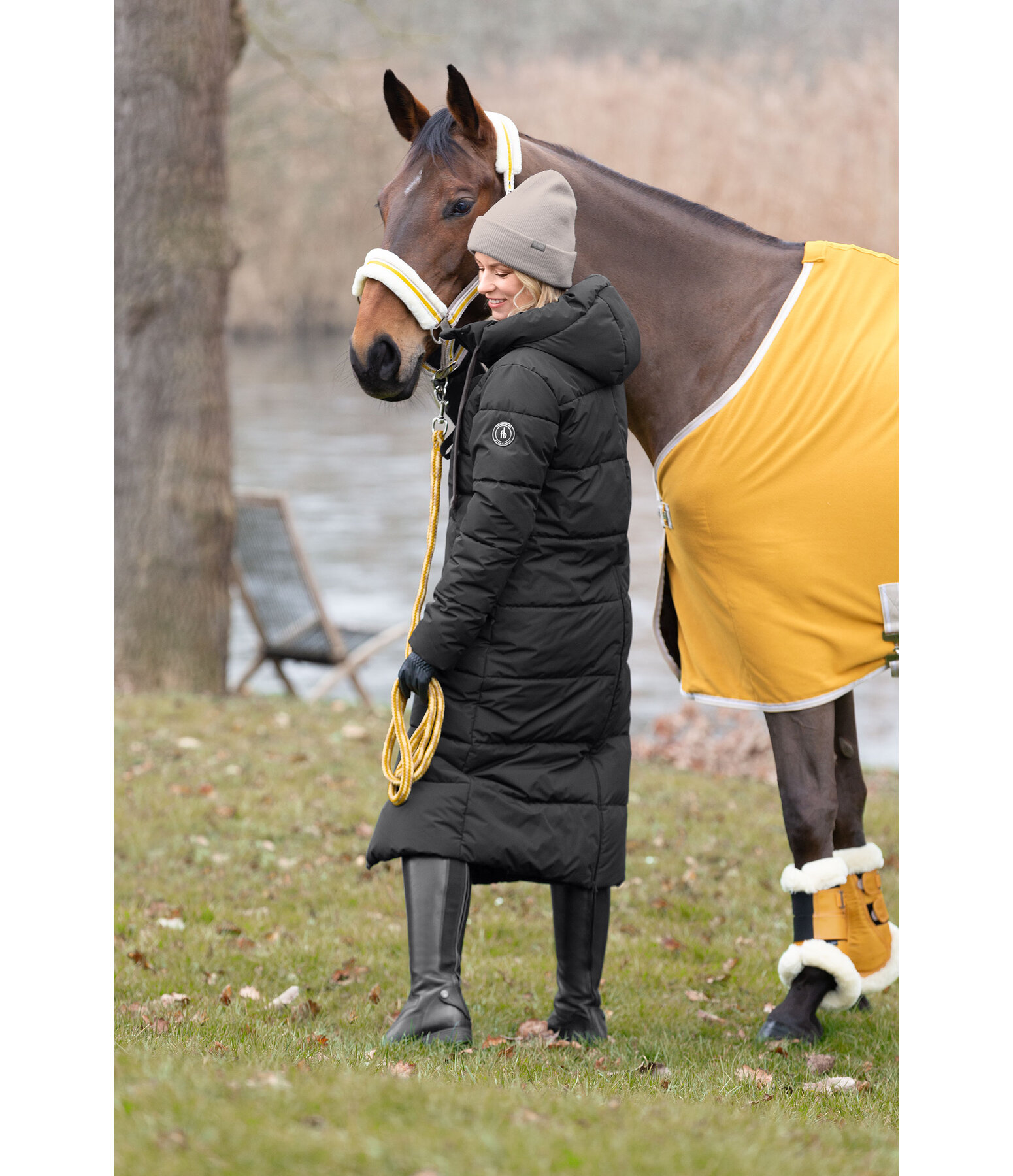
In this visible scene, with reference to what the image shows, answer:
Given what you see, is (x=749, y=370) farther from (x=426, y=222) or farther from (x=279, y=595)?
(x=279, y=595)

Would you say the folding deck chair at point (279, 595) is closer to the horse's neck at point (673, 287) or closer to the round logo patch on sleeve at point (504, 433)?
the horse's neck at point (673, 287)

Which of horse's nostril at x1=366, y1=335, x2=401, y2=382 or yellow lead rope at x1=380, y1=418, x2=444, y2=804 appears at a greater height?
horse's nostril at x1=366, y1=335, x2=401, y2=382

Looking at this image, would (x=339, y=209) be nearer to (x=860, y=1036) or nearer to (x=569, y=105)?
(x=569, y=105)

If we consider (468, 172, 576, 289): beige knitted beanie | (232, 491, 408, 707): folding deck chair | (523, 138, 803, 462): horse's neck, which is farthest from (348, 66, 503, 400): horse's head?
(232, 491, 408, 707): folding deck chair

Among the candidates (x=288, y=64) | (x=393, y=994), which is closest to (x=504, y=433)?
(x=393, y=994)

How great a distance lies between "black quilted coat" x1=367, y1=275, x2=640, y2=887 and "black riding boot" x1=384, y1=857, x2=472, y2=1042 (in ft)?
0.21

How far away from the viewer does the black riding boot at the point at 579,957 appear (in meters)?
3.18

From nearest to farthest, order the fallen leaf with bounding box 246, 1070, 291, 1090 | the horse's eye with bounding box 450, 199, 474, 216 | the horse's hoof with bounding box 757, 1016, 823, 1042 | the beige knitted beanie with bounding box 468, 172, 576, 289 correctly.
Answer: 1. the fallen leaf with bounding box 246, 1070, 291, 1090
2. the beige knitted beanie with bounding box 468, 172, 576, 289
3. the horse's eye with bounding box 450, 199, 474, 216
4. the horse's hoof with bounding box 757, 1016, 823, 1042

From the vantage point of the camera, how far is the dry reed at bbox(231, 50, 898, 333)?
9367 mm

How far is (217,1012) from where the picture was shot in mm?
3404

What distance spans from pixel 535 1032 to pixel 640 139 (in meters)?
9.27

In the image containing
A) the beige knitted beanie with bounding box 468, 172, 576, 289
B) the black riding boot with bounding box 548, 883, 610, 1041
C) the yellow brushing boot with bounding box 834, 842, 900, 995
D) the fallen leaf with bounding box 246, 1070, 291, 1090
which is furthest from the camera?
the yellow brushing boot with bounding box 834, 842, 900, 995

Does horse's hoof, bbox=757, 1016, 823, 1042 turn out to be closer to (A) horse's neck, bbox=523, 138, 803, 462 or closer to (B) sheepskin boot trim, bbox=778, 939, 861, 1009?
(B) sheepskin boot trim, bbox=778, 939, 861, 1009

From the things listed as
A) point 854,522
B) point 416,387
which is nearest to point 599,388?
point 416,387
